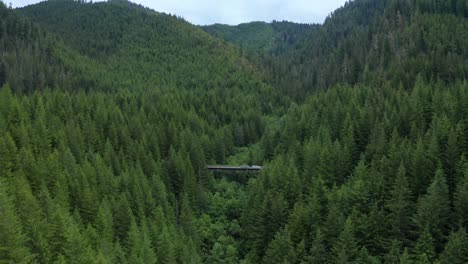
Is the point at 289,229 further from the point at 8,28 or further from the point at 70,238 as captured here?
the point at 8,28

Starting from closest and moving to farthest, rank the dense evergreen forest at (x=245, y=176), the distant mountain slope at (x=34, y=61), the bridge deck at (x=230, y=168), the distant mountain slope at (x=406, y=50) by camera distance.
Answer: the dense evergreen forest at (x=245, y=176) < the bridge deck at (x=230, y=168) < the distant mountain slope at (x=406, y=50) < the distant mountain slope at (x=34, y=61)

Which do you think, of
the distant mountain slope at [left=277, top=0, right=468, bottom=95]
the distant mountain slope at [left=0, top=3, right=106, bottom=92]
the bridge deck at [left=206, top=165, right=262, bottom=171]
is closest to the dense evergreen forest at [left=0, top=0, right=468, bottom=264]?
the distant mountain slope at [left=277, top=0, right=468, bottom=95]

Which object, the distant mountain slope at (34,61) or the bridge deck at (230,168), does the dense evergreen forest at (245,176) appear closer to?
the bridge deck at (230,168)

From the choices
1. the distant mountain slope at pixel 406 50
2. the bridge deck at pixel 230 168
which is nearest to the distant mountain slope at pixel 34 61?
the bridge deck at pixel 230 168

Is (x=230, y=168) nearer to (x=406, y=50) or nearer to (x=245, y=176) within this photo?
(x=245, y=176)

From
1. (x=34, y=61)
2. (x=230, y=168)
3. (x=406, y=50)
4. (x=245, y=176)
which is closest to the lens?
(x=245, y=176)

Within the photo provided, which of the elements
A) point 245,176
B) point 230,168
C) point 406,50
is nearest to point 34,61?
point 230,168

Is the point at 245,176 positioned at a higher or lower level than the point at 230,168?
lower

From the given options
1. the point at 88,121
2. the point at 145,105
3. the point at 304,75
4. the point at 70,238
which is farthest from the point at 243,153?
the point at 304,75

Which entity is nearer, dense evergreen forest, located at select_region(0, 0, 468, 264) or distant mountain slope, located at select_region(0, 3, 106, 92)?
dense evergreen forest, located at select_region(0, 0, 468, 264)

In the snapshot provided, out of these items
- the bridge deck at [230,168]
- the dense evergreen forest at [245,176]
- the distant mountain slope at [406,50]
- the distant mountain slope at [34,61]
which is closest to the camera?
the dense evergreen forest at [245,176]

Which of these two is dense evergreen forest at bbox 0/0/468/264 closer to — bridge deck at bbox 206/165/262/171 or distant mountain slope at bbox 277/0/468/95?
distant mountain slope at bbox 277/0/468/95
